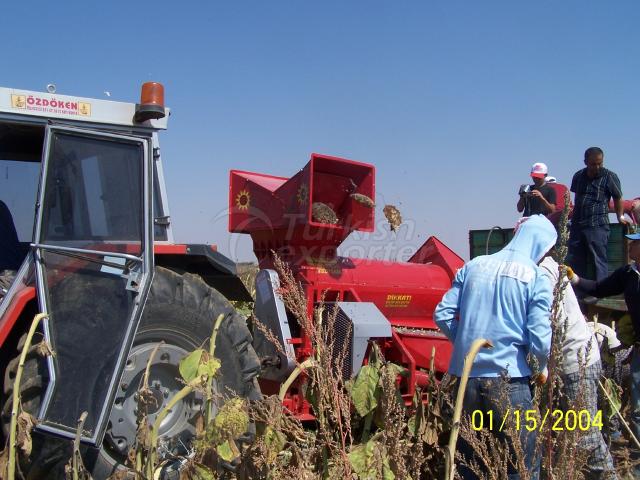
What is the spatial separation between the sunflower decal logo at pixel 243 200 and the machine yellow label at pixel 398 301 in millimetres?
1469

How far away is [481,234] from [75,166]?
553cm

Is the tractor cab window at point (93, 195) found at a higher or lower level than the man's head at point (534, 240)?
higher

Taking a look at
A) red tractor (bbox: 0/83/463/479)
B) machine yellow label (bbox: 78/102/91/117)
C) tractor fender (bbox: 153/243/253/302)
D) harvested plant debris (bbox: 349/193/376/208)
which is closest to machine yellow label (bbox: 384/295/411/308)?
red tractor (bbox: 0/83/463/479)

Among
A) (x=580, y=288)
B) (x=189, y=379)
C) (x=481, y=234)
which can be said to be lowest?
(x=189, y=379)

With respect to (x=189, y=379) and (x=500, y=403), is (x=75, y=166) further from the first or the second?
(x=500, y=403)

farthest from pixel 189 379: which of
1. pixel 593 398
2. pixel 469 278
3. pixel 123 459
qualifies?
pixel 593 398

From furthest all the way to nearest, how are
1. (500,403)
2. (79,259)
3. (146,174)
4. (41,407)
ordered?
(146,174) → (79,259) → (41,407) → (500,403)

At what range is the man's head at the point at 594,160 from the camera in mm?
6027

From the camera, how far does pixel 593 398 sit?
3.42 metres

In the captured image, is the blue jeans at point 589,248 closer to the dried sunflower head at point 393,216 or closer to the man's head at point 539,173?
the man's head at point 539,173

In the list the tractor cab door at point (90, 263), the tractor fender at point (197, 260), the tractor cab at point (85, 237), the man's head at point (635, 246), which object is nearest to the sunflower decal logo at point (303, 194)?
the tractor fender at point (197, 260)

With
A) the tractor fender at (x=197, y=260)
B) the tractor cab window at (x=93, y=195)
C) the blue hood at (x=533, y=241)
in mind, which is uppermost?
the tractor cab window at (x=93, y=195)

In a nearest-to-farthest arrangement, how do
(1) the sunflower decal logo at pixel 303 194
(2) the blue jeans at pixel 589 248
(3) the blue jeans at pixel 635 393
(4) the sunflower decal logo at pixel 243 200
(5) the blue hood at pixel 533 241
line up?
(5) the blue hood at pixel 533 241 → (3) the blue jeans at pixel 635 393 → (1) the sunflower decal logo at pixel 303 194 → (4) the sunflower decal logo at pixel 243 200 → (2) the blue jeans at pixel 589 248

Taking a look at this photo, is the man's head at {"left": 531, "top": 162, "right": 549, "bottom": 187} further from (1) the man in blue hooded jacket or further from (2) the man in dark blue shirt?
→ (1) the man in blue hooded jacket
